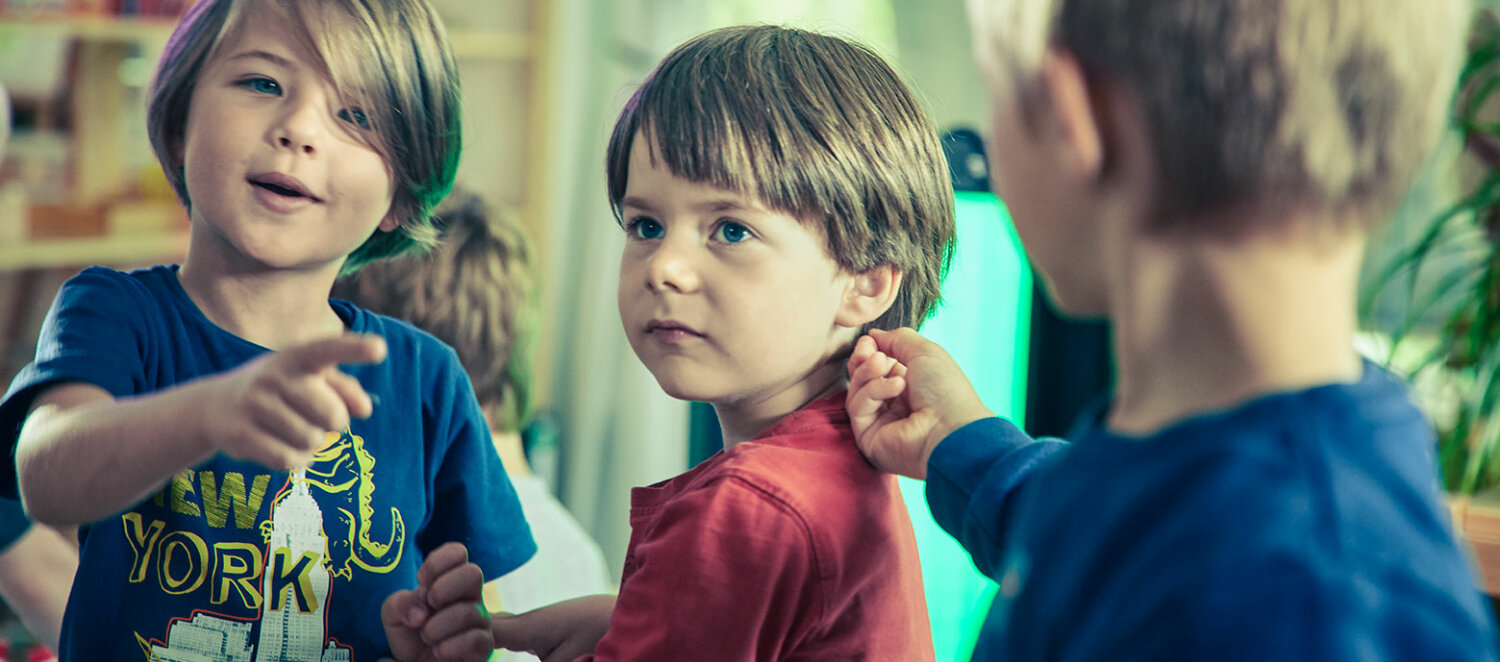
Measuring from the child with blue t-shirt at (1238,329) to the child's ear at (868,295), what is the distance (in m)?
0.29

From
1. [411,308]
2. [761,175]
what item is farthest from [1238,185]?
[411,308]

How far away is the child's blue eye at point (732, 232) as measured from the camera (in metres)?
0.78

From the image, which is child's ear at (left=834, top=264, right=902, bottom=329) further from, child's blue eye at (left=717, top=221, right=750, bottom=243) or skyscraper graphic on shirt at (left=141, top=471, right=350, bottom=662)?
skyscraper graphic on shirt at (left=141, top=471, right=350, bottom=662)

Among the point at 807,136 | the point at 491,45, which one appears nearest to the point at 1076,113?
the point at 807,136

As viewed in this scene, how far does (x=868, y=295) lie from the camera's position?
85 cm

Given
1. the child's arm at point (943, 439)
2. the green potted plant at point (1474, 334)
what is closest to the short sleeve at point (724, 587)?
the child's arm at point (943, 439)

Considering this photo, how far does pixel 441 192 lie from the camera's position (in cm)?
94

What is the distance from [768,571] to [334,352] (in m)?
0.28

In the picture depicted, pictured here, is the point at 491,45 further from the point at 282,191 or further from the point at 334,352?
the point at 334,352

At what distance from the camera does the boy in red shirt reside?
2.31 feet

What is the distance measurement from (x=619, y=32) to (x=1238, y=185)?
2607 mm

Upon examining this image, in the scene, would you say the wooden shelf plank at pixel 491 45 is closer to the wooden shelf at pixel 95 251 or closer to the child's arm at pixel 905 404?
the wooden shelf at pixel 95 251

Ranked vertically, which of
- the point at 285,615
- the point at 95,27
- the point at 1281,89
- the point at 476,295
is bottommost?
the point at 285,615

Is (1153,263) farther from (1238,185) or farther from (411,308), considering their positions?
(411,308)
